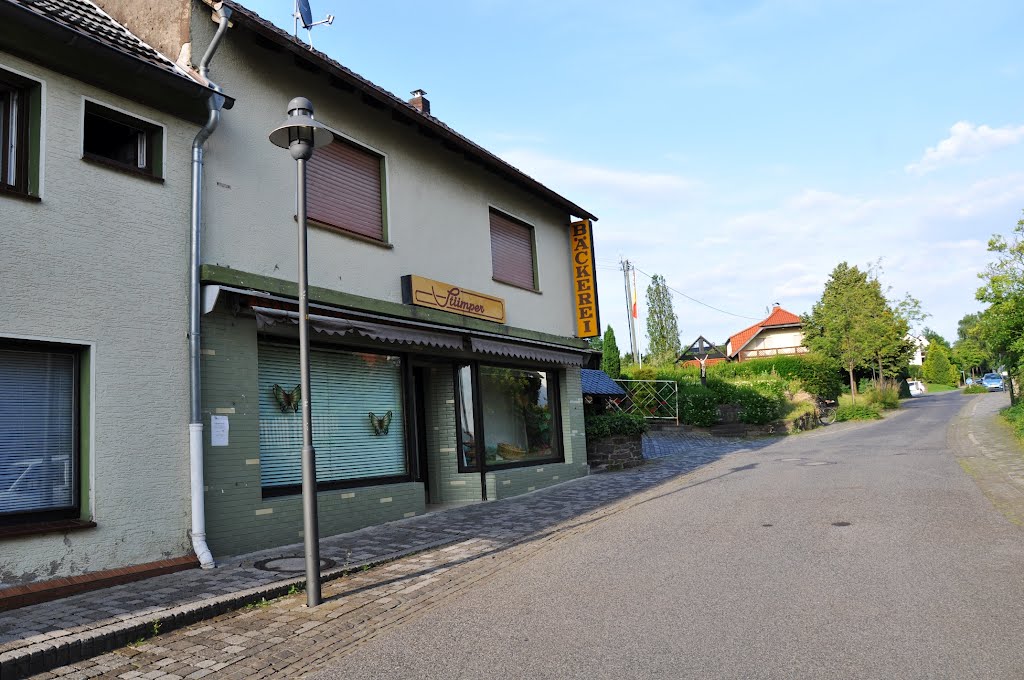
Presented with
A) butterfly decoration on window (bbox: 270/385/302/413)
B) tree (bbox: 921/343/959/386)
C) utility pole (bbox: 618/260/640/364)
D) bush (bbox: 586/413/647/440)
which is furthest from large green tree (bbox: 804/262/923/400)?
tree (bbox: 921/343/959/386)

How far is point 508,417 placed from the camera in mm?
13703

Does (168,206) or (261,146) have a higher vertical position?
(261,146)

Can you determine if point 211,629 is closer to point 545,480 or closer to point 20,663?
point 20,663

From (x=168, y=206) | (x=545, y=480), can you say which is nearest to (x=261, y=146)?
(x=168, y=206)

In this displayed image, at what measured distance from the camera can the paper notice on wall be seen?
7.75 m

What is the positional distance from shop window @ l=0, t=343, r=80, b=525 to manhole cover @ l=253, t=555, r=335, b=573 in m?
1.77

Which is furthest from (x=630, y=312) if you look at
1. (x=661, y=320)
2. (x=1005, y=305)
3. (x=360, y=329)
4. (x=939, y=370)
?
(x=939, y=370)

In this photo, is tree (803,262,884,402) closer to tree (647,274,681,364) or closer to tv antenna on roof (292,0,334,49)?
tree (647,274,681,364)

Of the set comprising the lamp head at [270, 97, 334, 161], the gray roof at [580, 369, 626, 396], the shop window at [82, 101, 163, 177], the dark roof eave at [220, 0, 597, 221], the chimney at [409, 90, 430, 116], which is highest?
the chimney at [409, 90, 430, 116]

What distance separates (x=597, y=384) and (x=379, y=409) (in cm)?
1246

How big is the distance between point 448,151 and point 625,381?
17.4m

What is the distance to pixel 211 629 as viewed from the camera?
5383 mm

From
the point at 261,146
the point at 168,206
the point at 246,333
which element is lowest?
the point at 246,333

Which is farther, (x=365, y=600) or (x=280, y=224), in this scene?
(x=280, y=224)
